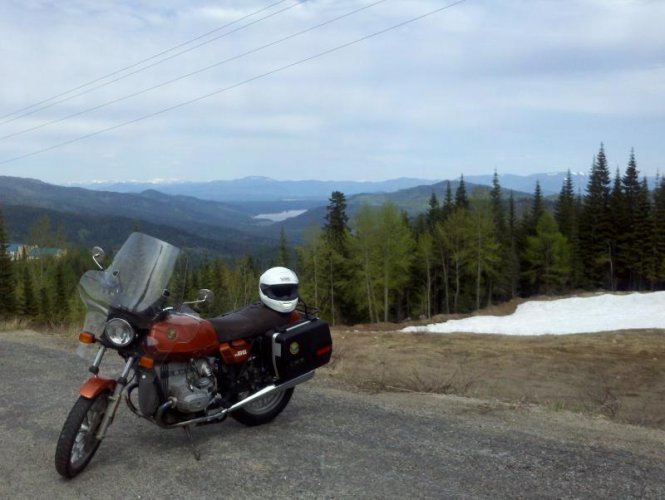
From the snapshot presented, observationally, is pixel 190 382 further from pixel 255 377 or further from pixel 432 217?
pixel 432 217

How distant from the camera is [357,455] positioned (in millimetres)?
4891

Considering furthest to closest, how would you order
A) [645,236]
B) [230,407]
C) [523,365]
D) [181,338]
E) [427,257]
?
→ [427,257], [645,236], [523,365], [230,407], [181,338]

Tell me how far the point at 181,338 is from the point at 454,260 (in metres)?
56.1

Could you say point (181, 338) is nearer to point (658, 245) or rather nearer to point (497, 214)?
point (658, 245)

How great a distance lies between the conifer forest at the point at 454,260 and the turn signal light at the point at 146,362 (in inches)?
1843

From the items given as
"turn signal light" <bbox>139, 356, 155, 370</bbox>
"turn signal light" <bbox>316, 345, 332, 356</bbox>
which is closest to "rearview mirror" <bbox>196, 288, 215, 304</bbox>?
"turn signal light" <bbox>139, 356, 155, 370</bbox>

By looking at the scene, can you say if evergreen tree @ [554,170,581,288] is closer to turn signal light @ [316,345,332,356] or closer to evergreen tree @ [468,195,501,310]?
evergreen tree @ [468,195,501,310]

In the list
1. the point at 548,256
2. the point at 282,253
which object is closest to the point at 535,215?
the point at 548,256

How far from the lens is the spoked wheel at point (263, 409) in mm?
5516

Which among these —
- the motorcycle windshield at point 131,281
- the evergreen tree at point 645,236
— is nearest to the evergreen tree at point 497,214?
the evergreen tree at point 645,236

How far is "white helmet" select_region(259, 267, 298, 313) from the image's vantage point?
557cm

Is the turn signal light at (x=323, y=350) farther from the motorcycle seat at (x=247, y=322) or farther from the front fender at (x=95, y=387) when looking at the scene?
the front fender at (x=95, y=387)

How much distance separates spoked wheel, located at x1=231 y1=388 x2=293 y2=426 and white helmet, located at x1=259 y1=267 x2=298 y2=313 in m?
0.79

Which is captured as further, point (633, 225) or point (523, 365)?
point (633, 225)
